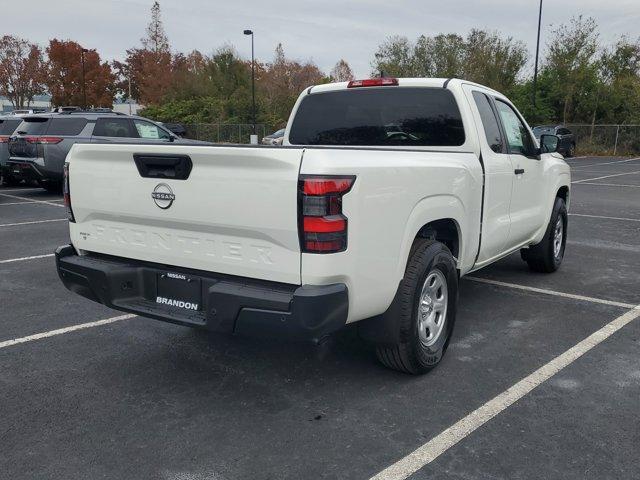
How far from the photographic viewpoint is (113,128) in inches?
543

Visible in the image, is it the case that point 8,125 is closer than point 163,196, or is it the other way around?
point 163,196

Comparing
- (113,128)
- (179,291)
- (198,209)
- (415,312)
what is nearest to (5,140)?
(113,128)

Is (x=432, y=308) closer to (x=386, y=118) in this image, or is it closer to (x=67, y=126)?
(x=386, y=118)

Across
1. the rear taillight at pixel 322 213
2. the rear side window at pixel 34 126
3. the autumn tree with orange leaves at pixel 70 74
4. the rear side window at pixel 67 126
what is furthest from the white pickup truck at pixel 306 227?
the autumn tree with orange leaves at pixel 70 74

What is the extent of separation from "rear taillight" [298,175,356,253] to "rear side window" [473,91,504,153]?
2.24 m

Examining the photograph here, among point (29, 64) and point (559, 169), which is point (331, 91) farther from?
point (29, 64)

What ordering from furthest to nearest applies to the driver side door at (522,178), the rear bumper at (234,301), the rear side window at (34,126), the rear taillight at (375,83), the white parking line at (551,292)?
the rear side window at (34,126) < the white parking line at (551,292) < the driver side door at (522,178) < the rear taillight at (375,83) < the rear bumper at (234,301)

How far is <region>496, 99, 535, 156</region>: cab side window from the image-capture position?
17.3 feet

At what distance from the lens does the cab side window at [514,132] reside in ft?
17.3

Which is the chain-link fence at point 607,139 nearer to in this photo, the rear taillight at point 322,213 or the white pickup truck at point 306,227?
the white pickup truck at point 306,227

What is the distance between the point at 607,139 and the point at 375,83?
34785 mm

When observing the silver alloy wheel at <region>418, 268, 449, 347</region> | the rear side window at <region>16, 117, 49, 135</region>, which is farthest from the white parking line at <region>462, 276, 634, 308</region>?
the rear side window at <region>16, 117, 49, 135</region>

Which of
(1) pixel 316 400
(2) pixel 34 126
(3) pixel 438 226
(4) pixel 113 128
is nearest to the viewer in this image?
→ (1) pixel 316 400

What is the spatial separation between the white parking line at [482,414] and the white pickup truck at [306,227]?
52 cm
